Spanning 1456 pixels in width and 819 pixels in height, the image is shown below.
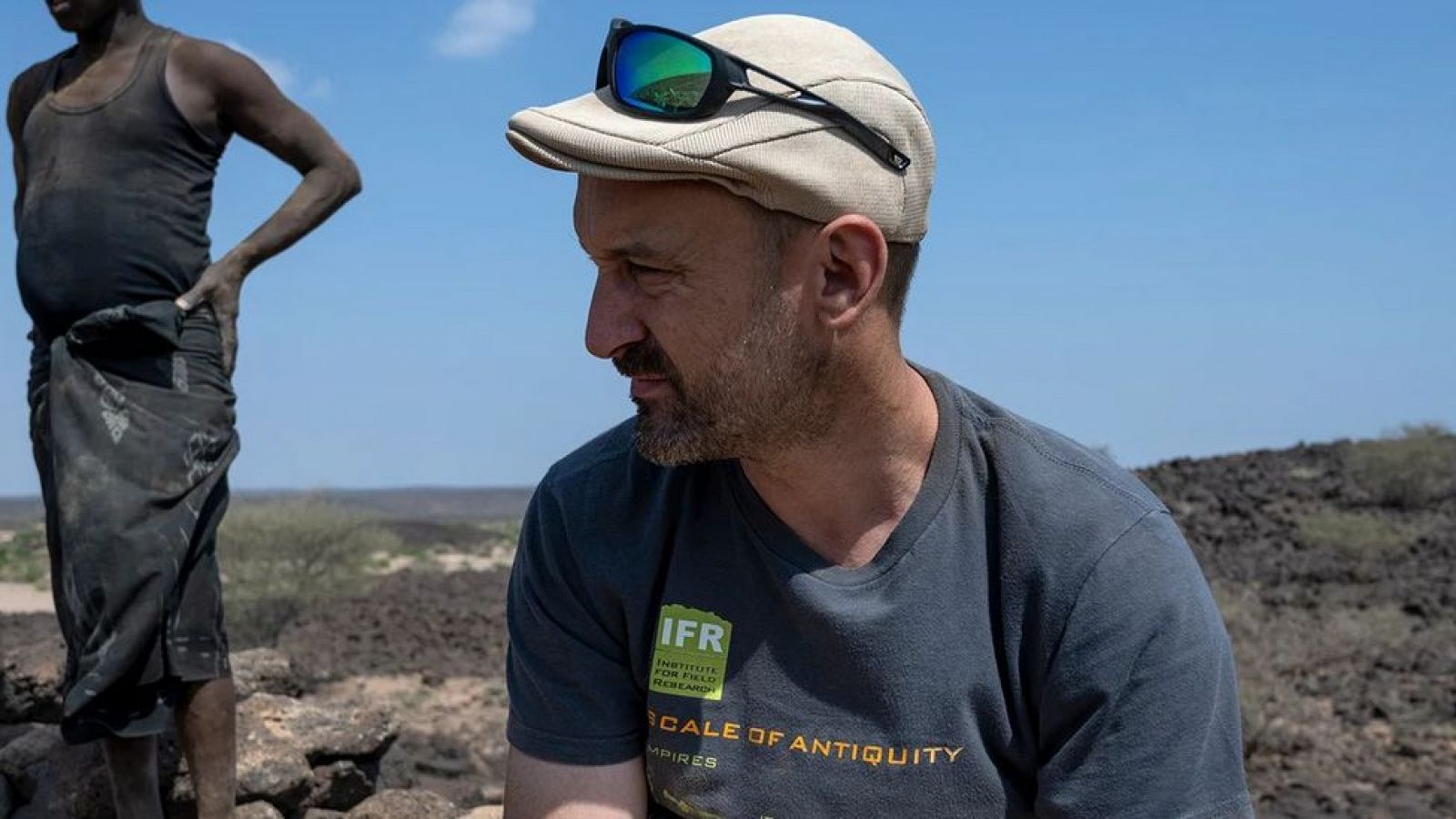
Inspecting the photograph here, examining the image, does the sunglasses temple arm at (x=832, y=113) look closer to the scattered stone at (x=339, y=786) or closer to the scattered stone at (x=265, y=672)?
the scattered stone at (x=339, y=786)

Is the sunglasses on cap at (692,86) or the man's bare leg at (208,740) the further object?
the man's bare leg at (208,740)

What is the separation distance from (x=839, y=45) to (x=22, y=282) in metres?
2.70

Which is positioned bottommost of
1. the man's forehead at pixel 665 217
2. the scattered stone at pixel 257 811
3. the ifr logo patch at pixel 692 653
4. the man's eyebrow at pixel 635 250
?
the scattered stone at pixel 257 811

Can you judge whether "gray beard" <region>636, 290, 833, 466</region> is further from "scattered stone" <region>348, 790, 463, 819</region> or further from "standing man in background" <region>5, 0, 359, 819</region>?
"scattered stone" <region>348, 790, 463, 819</region>

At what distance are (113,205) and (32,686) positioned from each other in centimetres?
210

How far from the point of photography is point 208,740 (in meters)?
3.97

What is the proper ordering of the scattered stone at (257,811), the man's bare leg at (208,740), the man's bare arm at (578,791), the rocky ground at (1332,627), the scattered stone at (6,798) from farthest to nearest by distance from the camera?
1. the rocky ground at (1332,627)
2. the scattered stone at (6,798)
3. the scattered stone at (257,811)
4. the man's bare leg at (208,740)
5. the man's bare arm at (578,791)

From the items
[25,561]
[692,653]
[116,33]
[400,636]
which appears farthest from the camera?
[25,561]

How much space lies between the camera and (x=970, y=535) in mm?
2178

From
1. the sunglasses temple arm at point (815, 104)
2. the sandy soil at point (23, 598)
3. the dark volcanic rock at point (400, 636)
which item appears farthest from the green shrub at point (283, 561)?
the sunglasses temple arm at point (815, 104)

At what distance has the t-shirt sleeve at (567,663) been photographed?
7.51ft

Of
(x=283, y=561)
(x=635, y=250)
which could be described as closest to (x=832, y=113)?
(x=635, y=250)

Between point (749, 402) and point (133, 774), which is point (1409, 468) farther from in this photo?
point (749, 402)

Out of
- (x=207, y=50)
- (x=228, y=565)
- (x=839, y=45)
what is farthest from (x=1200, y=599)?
(x=228, y=565)
